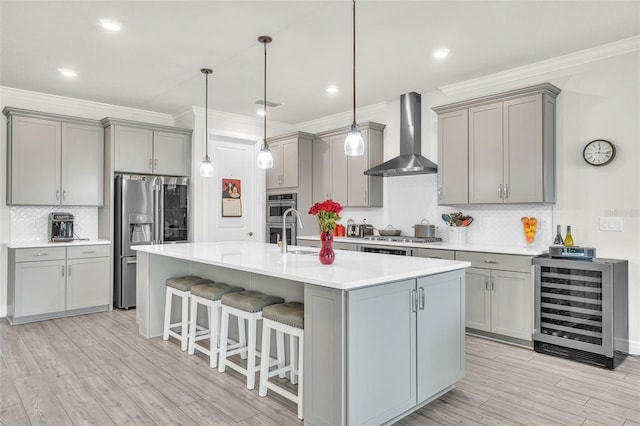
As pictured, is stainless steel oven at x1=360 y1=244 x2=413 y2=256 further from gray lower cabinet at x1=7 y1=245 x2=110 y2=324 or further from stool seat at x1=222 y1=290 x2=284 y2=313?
gray lower cabinet at x1=7 y1=245 x2=110 y2=324

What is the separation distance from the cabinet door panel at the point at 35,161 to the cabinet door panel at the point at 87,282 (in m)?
0.83

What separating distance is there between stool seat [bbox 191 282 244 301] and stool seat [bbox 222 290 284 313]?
155 millimetres

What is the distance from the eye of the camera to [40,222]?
16.9ft

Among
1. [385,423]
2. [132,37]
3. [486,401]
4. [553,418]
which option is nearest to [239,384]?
[385,423]

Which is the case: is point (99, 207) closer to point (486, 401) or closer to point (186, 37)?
point (186, 37)

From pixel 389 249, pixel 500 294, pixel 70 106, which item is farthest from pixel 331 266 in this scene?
pixel 70 106

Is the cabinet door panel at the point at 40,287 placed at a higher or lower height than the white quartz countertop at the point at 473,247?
lower

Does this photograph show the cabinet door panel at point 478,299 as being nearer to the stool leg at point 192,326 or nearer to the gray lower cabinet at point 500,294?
the gray lower cabinet at point 500,294

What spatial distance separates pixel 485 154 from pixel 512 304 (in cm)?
154

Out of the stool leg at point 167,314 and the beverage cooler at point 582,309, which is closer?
the beverage cooler at point 582,309

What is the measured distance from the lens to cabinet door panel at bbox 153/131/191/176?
5.67 meters

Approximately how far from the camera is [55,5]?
296 centimetres

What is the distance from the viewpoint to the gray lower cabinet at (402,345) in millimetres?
2141

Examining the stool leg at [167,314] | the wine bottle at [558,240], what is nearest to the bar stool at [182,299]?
the stool leg at [167,314]
